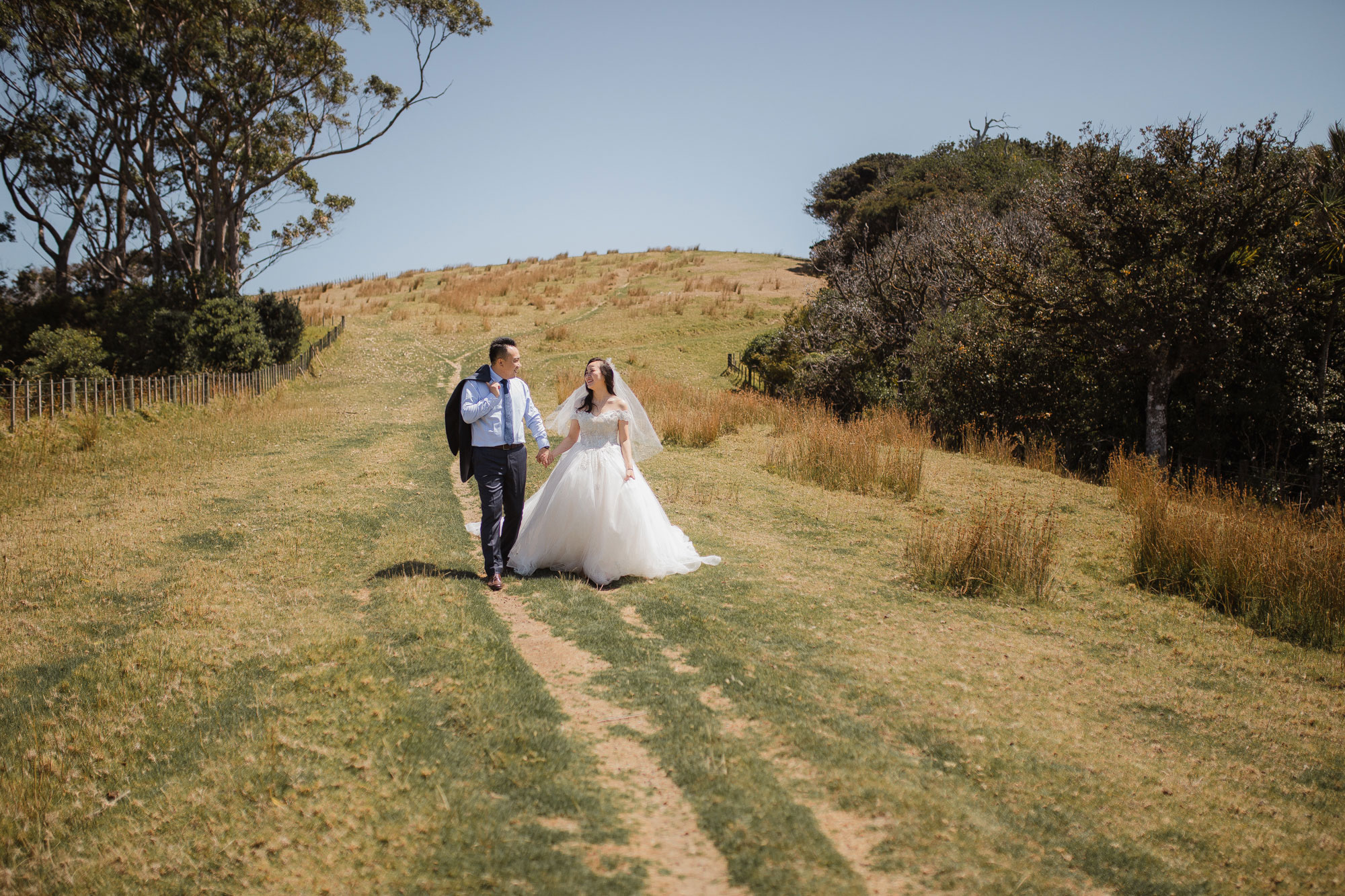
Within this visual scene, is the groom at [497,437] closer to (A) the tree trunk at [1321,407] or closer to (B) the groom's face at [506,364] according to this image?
(B) the groom's face at [506,364]

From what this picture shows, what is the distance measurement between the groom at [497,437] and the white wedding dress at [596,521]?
1.17 feet

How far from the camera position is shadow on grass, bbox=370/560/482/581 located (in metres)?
7.79

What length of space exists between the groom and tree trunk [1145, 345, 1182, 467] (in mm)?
14754

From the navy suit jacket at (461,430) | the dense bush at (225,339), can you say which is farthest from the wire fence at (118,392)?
the navy suit jacket at (461,430)

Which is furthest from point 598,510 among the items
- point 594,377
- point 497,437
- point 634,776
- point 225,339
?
point 225,339

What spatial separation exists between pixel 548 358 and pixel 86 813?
90.0ft

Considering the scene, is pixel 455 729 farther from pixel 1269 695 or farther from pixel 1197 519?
pixel 1197 519

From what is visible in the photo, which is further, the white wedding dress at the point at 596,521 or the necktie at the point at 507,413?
the white wedding dress at the point at 596,521

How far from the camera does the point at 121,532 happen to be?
9.41 m

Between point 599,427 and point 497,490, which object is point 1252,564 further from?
point 497,490

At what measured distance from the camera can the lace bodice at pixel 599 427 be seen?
315 inches

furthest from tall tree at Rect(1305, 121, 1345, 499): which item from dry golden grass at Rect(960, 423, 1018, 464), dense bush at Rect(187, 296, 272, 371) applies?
dense bush at Rect(187, 296, 272, 371)

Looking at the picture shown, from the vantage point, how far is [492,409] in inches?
289

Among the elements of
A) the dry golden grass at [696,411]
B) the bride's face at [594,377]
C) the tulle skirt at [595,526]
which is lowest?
the tulle skirt at [595,526]
